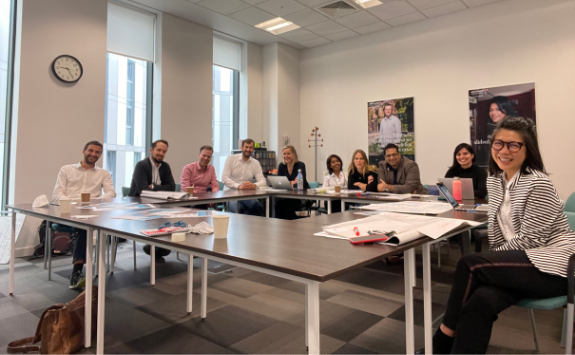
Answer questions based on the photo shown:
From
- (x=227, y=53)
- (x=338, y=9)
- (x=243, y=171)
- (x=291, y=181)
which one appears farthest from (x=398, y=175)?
(x=227, y=53)

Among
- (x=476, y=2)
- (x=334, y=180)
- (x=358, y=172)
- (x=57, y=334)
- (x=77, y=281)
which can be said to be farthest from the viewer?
(x=476, y=2)

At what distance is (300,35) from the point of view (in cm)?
661

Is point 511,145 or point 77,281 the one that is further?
point 77,281

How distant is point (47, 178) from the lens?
4.34m

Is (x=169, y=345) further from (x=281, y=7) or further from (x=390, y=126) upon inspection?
(x=390, y=126)

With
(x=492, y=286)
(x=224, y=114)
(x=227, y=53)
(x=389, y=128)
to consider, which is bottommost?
(x=492, y=286)

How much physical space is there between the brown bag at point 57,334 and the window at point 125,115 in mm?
3628

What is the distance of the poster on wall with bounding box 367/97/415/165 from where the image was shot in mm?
6082

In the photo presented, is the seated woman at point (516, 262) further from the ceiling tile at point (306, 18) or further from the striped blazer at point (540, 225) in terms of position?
the ceiling tile at point (306, 18)

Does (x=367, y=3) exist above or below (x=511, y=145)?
above

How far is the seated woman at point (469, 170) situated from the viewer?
3.18 metres

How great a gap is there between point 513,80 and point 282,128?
394cm

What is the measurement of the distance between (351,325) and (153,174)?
9.04ft

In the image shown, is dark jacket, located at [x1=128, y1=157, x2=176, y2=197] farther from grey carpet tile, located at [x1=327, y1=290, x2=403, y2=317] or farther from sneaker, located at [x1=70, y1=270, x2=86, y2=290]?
grey carpet tile, located at [x1=327, y1=290, x2=403, y2=317]
